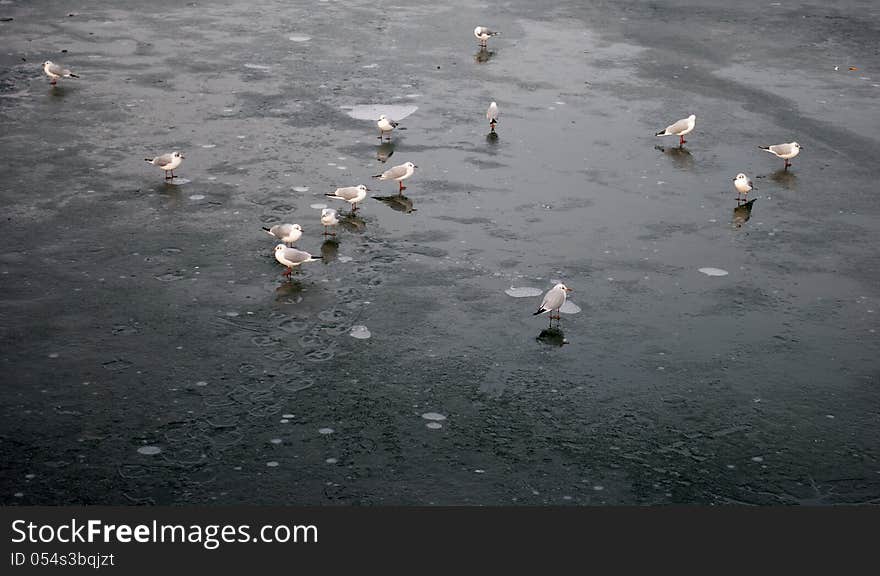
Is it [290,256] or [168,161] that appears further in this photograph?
[168,161]

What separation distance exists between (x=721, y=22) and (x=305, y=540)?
64.5 ft

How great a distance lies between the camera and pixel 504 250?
1217cm

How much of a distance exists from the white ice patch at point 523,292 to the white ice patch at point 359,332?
5.82ft

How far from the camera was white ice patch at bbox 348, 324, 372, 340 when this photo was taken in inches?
400

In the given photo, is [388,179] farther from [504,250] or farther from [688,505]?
[688,505]

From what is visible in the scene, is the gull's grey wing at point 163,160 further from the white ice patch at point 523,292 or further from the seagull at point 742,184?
the seagull at point 742,184

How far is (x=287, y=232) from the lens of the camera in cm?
1164

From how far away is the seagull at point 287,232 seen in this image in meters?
11.6

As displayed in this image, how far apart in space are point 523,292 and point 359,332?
202 cm

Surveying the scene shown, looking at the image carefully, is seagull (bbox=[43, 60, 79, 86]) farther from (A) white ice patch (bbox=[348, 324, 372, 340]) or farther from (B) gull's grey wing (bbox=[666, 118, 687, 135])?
(B) gull's grey wing (bbox=[666, 118, 687, 135])

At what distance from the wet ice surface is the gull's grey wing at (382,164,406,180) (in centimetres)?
32

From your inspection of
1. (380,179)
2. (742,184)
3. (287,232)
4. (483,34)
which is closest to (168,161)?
(380,179)

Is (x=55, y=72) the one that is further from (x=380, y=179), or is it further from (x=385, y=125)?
(x=380, y=179)

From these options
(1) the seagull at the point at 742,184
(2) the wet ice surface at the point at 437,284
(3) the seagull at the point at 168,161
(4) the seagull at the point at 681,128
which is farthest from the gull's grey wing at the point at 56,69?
(1) the seagull at the point at 742,184
